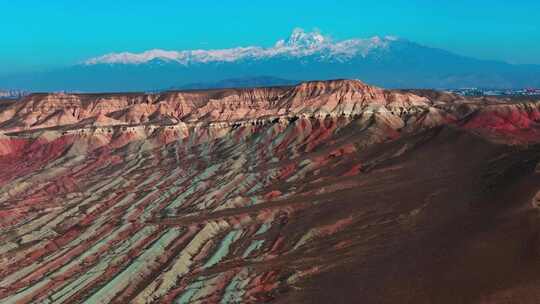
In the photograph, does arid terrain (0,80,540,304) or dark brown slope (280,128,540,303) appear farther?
arid terrain (0,80,540,304)

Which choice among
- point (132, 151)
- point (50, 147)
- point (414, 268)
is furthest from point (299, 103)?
point (414, 268)

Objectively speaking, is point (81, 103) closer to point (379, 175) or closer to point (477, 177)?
→ point (379, 175)

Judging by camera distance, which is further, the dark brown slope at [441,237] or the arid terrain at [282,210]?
the arid terrain at [282,210]

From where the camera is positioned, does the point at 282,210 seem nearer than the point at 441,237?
No

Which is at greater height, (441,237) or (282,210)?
(441,237)
